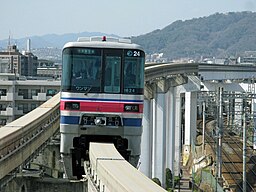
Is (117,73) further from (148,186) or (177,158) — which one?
(177,158)

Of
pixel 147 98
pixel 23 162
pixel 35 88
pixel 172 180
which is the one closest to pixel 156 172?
pixel 172 180

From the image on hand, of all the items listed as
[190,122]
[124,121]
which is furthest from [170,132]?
[124,121]

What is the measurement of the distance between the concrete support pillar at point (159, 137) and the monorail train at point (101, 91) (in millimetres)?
18233

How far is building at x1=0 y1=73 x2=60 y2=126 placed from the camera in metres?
31.3

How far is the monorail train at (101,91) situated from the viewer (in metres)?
11.6

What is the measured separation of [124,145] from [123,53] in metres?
1.74

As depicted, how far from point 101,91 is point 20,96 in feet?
70.1

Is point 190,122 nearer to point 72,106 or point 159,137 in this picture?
point 159,137

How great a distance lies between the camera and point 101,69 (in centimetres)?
1166

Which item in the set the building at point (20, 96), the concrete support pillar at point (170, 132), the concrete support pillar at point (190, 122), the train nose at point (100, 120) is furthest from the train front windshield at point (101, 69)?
the concrete support pillar at point (190, 122)

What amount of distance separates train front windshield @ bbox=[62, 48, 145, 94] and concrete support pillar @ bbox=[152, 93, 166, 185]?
1837cm

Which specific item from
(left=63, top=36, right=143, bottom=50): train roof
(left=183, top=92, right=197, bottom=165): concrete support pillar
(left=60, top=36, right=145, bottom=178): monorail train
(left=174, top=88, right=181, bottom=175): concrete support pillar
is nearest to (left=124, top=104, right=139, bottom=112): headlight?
(left=60, top=36, right=145, bottom=178): monorail train

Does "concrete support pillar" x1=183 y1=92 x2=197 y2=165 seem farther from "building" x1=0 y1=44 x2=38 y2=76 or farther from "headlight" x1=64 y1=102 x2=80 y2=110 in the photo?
"headlight" x1=64 y1=102 x2=80 y2=110

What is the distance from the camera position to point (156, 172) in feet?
98.2
